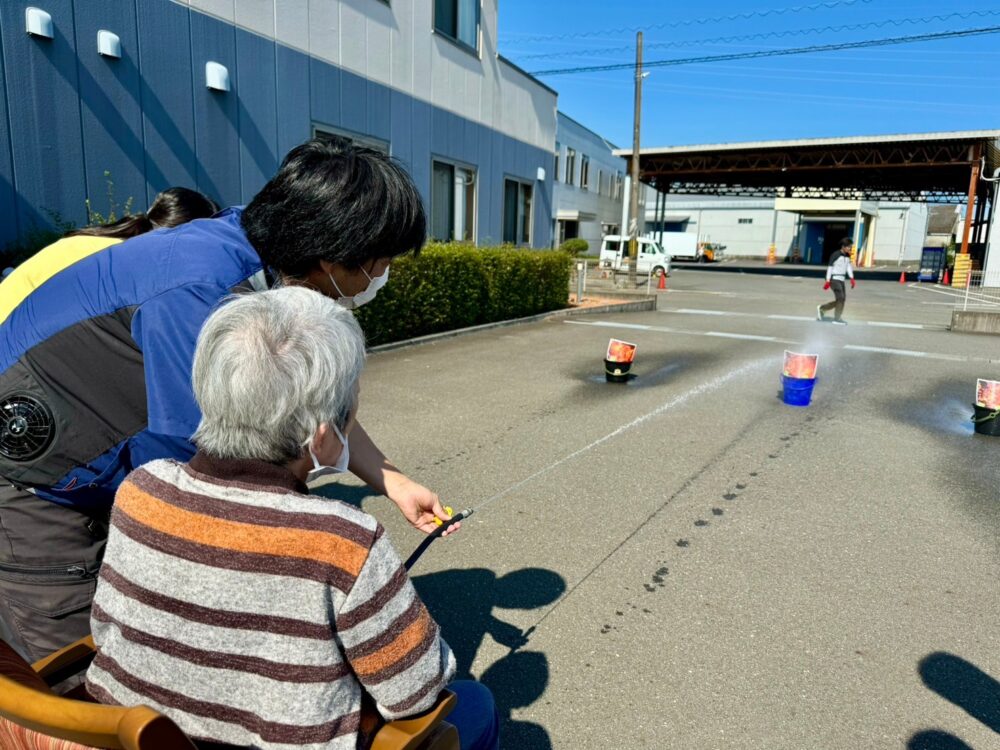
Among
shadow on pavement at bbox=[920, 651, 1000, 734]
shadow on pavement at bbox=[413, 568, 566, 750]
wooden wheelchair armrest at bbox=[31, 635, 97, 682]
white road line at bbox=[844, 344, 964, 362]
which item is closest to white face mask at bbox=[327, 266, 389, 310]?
wooden wheelchair armrest at bbox=[31, 635, 97, 682]

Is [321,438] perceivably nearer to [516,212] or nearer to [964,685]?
[964,685]

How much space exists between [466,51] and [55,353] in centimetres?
1202

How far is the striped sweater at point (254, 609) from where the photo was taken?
1129 millimetres

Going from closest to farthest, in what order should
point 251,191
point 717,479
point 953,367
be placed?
point 717,479 < point 251,191 < point 953,367

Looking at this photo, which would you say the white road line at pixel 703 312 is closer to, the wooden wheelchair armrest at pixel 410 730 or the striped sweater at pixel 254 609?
the wooden wheelchair armrest at pixel 410 730

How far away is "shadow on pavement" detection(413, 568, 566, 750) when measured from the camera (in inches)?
94.7

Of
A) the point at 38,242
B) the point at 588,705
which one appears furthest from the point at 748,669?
the point at 38,242

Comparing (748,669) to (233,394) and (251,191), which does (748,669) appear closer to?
(233,394)

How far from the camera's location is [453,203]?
40.9 feet

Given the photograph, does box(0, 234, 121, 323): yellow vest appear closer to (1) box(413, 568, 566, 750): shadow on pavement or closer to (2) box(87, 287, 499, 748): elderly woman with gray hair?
(2) box(87, 287, 499, 748): elderly woman with gray hair

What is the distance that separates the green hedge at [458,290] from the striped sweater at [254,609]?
22.8 ft

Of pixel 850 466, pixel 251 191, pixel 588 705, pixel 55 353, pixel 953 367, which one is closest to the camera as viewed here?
pixel 55 353

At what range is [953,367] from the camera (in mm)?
9141

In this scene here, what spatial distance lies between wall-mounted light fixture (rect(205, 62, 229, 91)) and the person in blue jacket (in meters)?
6.93
